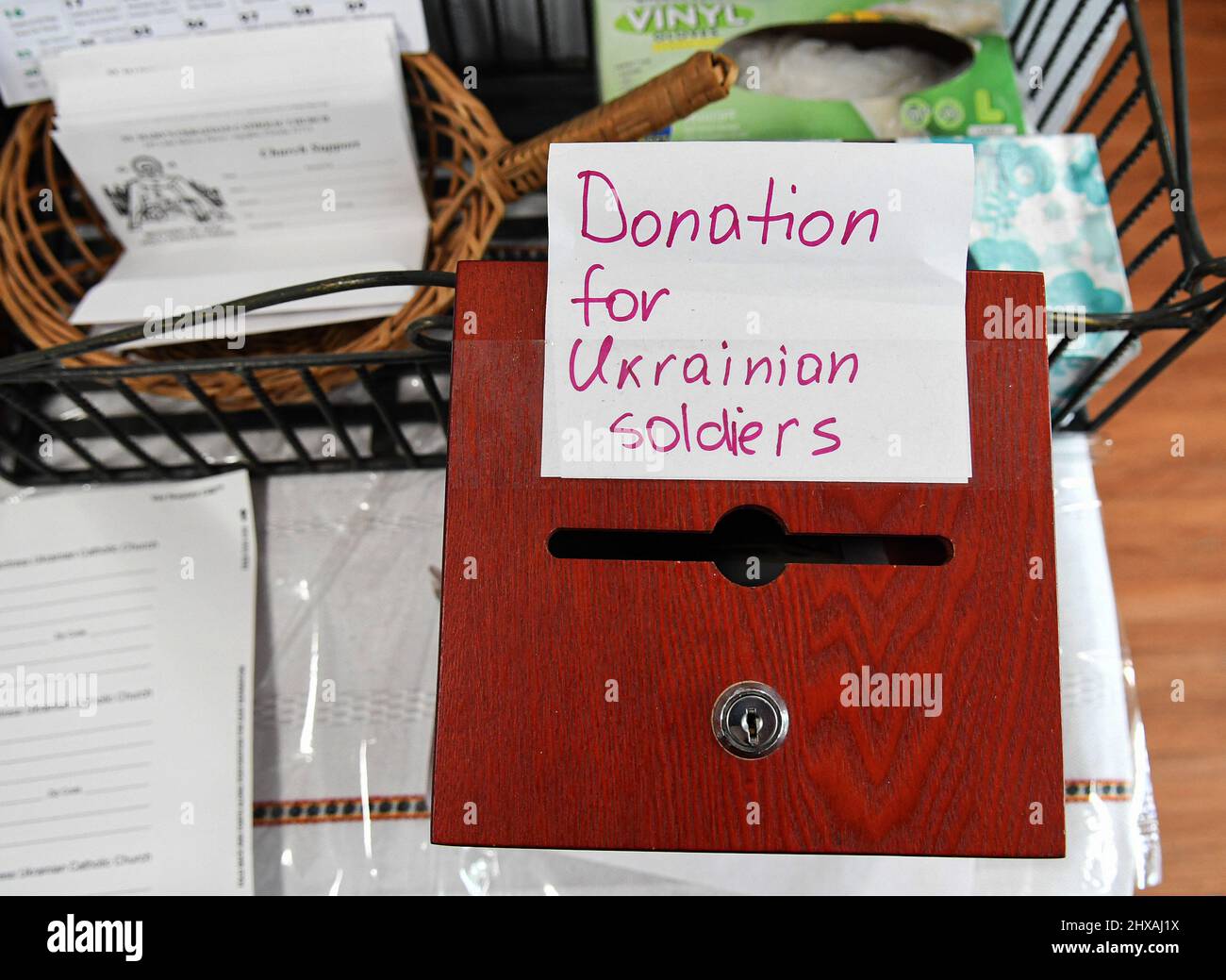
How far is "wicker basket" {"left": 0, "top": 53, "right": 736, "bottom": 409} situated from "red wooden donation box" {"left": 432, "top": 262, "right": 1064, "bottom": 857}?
0.18m

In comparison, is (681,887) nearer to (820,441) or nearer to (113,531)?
(820,441)

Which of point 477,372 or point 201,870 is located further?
point 201,870

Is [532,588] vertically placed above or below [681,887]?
above

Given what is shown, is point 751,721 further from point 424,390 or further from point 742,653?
point 424,390

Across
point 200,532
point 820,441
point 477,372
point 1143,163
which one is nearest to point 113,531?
point 200,532

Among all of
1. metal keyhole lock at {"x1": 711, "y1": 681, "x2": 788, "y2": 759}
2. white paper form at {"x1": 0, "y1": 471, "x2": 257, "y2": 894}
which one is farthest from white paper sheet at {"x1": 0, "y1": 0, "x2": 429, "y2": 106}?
metal keyhole lock at {"x1": 711, "y1": 681, "x2": 788, "y2": 759}

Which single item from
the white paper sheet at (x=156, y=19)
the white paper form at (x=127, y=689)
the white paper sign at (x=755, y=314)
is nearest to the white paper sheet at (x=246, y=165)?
the white paper sheet at (x=156, y=19)

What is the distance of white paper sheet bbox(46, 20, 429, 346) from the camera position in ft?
1.92

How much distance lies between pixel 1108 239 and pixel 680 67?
312 millimetres

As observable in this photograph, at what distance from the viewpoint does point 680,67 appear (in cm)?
42

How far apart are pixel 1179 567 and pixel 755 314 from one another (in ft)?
1.53

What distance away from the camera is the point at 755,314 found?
35 cm
